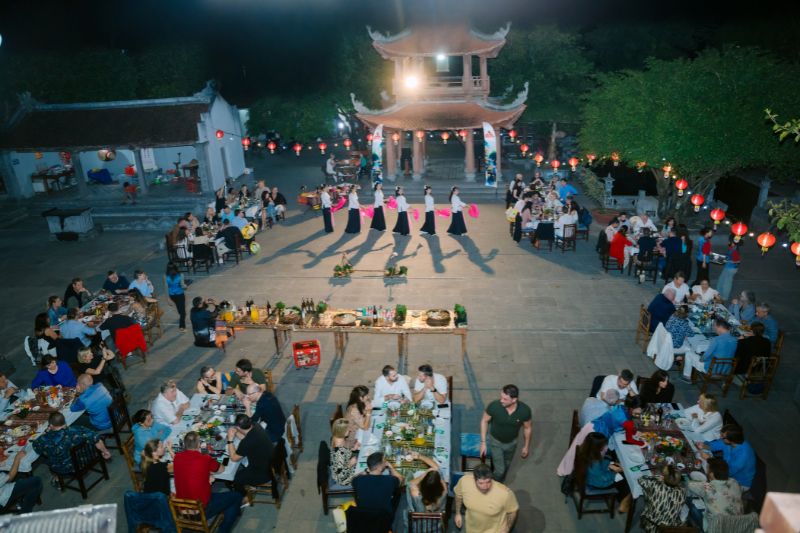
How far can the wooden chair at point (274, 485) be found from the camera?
7.62 m

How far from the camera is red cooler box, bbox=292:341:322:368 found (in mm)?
11234

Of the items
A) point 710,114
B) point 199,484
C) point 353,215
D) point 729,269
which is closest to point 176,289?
point 199,484

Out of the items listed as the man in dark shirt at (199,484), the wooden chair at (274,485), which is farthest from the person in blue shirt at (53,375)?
the wooden chair at (274,485)

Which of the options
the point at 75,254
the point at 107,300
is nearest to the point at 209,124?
the point at 75,254

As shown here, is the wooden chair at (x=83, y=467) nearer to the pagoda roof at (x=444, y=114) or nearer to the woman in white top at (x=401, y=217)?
the woman in white top at (x=401, y=217)

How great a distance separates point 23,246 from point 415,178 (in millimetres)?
17499

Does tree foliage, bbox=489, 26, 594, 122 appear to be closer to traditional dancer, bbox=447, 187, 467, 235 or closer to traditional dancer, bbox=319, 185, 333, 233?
traditional dancer, bbox=447, 187, 467, 235

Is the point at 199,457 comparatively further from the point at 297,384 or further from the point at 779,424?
the point at 779,424

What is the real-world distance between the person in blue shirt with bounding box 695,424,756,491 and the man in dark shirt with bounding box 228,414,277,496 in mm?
6227

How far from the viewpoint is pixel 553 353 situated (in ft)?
38.4

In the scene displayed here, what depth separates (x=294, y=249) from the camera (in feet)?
61.2

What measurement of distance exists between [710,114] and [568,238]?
5.61m

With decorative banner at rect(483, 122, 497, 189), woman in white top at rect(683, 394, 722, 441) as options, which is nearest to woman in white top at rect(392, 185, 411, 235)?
decorative banner at rect(483, 122, 497, 189)

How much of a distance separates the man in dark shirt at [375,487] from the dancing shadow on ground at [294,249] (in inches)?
468
